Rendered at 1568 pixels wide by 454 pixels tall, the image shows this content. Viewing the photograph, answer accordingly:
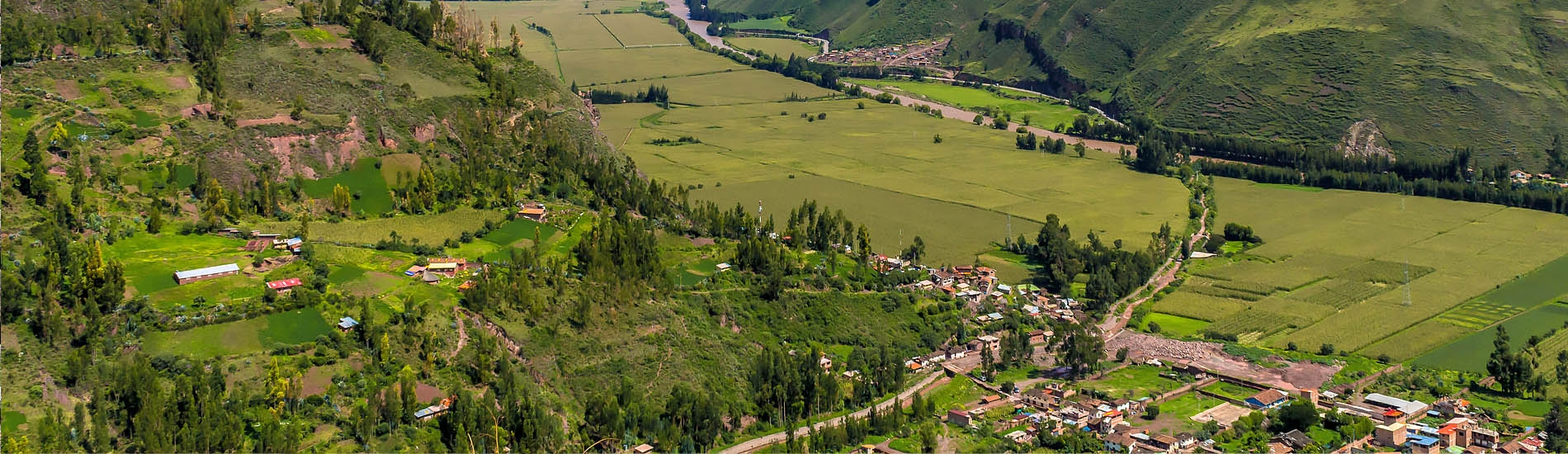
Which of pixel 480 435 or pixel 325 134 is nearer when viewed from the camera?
pixel 480 435

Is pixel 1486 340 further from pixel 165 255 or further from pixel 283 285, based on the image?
pixel 165 255

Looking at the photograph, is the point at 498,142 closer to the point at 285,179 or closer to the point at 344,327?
the point at 285,179

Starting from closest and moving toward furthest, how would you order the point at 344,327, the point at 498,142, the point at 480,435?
the point at 480,435 → the point at 344,327 → the point at 498,142

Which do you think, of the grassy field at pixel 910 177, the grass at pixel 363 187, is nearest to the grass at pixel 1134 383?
the grassy field at pixel 910 177

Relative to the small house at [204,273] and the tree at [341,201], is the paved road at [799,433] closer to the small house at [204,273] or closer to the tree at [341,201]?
the small house at [204,273]

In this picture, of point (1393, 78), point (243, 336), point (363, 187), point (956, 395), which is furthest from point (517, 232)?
point (1393, 78)

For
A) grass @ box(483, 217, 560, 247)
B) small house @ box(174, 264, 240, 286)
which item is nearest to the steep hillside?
grass @ box(483, 217, 560, 247)

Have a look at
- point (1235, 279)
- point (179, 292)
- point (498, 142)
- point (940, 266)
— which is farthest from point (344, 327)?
point (1235, 279)
